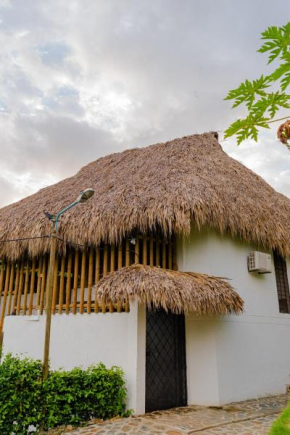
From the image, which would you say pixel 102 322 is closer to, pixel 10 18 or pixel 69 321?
pixel 69 321

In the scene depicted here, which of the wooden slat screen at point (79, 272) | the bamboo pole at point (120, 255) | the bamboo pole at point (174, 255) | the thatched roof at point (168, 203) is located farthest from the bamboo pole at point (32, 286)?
the bamboo pole at point (174, 255)

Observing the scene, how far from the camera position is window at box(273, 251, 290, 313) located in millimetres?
8219

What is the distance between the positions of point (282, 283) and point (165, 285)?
166 inches

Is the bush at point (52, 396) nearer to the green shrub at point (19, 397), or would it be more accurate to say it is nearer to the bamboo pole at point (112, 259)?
the green shrub at point (19, 397)

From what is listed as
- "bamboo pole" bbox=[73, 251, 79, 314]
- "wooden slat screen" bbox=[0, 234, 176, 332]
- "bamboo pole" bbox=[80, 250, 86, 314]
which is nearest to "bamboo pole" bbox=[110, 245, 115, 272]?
"wooden slat screen" bbox=[0, 234, 176, 332]

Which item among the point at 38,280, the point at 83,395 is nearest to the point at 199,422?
the point at 83,395

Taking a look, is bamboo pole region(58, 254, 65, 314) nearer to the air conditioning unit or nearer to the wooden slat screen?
the wooden slat screen

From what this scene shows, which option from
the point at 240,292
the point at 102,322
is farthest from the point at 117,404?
the point at 240,292

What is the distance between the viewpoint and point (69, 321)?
6.73 meters

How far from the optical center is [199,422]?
513 centimetres

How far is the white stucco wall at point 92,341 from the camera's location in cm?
569

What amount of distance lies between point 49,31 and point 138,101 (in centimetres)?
278

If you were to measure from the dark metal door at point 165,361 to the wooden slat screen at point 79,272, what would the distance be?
0.70 meters

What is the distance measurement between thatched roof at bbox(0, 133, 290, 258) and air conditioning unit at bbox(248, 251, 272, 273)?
281 millimetres
